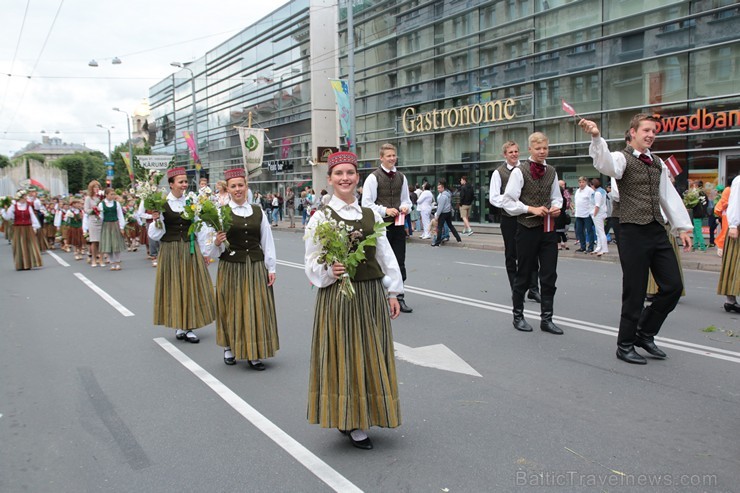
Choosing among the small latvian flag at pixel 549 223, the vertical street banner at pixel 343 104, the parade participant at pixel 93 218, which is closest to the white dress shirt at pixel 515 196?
the small latvian flag at pixel 549 223

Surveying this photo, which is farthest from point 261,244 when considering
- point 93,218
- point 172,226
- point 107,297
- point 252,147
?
point 252,147

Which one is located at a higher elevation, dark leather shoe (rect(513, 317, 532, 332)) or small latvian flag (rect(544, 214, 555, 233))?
small latvian flag (rect(544, 214, 555, 233))

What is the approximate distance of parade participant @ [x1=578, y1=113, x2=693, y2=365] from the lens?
5.61m

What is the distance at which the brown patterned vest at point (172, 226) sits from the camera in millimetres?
7500

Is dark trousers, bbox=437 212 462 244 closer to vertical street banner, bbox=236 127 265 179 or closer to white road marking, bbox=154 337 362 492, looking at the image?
white road marking, bbox=154 337 362 492

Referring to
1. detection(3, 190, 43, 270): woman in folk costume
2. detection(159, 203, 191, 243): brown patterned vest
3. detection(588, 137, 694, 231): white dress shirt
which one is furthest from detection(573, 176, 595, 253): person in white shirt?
detection(3, 190, 43, 270): woman in folk costume

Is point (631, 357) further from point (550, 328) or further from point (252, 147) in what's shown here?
point (252, 147)

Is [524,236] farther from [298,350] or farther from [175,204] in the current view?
[175,204]

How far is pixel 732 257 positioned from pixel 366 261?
596 centimetres

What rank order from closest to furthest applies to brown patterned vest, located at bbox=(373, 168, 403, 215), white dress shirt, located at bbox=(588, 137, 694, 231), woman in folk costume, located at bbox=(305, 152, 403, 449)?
woman in folk costume, located at bbox=(305, 152, 403, 449) < white dress shirt, located at bbox=(588, 137, 694, 231) < brown patterned vest, located at bbox=(373, 168, 403, 215)

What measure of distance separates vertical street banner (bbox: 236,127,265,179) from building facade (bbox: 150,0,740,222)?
17.4ft

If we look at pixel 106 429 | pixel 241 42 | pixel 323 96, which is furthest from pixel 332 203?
pixel 241 42

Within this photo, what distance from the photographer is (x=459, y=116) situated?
26562 mm

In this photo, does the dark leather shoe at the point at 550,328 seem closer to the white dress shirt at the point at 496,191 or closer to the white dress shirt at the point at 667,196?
the white dress shirt at the point at 496,191
